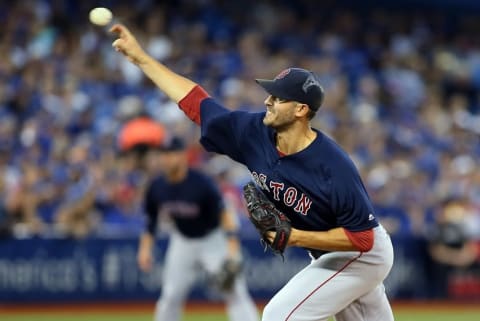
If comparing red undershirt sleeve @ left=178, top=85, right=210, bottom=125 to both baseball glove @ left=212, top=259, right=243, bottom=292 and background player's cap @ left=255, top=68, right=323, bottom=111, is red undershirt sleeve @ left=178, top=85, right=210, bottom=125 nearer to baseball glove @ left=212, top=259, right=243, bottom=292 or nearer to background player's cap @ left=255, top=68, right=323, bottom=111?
background player's cap @ left=255, top=68, right=323, bottom=111

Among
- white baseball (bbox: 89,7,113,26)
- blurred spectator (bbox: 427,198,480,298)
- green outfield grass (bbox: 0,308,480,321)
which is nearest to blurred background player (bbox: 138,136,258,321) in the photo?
green outfield grass (bbox: 0,308,480,321)

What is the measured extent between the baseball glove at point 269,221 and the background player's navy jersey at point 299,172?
0.74 feet

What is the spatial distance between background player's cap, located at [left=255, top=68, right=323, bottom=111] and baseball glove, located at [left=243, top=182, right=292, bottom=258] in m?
0.66

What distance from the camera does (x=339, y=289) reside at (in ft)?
22.0

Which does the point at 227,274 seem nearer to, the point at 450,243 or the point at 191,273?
the point at 191,273

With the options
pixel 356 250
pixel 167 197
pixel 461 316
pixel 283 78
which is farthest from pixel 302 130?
pixel 461 316

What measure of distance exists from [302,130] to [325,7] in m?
14.9

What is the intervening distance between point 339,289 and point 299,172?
0.79m

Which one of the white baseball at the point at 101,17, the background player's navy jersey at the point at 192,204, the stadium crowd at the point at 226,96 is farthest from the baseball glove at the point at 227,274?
the white baseball at the point at 101,17

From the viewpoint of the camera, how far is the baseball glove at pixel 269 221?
6348mm

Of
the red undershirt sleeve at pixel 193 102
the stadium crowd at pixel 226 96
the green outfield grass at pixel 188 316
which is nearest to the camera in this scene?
the red undershirt sleeve at pixel 193 102

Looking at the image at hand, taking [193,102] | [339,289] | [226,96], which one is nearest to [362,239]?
[339,289]

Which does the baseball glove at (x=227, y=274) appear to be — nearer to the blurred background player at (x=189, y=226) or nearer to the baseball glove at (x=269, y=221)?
the blurred background player at (x=189, y=226)

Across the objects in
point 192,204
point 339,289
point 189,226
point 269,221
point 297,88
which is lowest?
point 339,289
